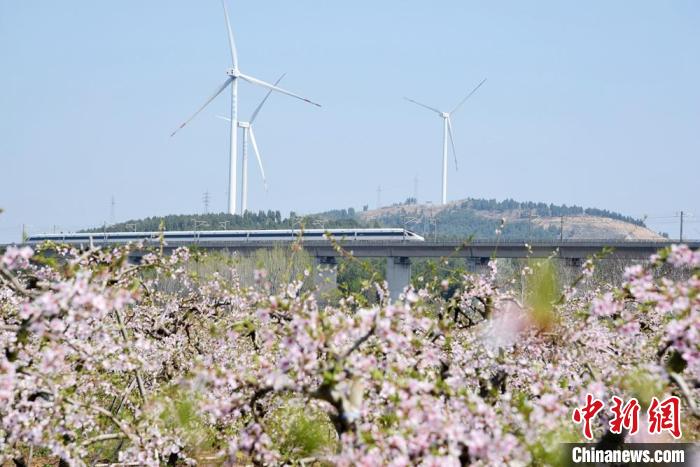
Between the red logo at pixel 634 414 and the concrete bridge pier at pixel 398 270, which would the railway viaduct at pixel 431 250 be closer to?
the concrete bridge pier at pixel 398 270

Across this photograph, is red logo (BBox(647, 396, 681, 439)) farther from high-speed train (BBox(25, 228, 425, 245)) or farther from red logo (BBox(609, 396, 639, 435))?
high-speed train (BBox(25, 228, 425, 245))

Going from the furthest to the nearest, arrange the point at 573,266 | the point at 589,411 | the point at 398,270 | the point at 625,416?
the point at 398,270 < the point at 573,266 < the point at 589,411 < the point at 625,416

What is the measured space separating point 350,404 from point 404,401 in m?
0.47

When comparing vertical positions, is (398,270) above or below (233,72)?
below

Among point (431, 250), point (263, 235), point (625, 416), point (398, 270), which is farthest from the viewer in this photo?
point (263, 235)

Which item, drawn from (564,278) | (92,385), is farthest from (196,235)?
(92,385)

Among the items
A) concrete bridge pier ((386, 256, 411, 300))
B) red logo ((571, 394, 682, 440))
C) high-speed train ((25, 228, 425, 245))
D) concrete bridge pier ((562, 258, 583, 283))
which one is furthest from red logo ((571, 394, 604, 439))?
concrete bridge pier ((386, 256, 411, 300))

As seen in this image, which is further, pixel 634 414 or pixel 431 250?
pixel 431 250

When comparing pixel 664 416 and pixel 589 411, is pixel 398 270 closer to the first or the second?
pixel 664 416

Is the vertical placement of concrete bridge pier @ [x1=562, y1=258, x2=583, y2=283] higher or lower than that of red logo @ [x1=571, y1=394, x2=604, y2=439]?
lower

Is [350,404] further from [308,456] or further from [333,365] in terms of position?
[308,456]

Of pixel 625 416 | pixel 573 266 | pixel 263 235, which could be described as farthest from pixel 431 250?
pixel 625 416

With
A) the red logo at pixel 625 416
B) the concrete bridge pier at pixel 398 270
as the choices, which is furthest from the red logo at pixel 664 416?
the concrete bridge pier at pixel 398 270

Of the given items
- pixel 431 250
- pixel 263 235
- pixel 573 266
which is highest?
pixel 263 235
